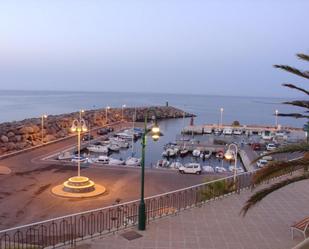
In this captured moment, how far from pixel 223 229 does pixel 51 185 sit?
15754 millimetres

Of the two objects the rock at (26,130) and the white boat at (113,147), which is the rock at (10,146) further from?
the white boat at (113,147)

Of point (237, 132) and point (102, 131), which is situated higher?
point (102, 131)

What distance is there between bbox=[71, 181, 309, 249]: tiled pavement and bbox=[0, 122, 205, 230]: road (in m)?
8.81

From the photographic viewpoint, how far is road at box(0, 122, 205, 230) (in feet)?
61.4

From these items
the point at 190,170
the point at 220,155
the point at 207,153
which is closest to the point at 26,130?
the point at 207,153

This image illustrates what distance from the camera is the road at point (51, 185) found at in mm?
18714

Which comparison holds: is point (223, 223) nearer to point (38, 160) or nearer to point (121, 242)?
point (121, 242)

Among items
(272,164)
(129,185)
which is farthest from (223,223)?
(129,185)

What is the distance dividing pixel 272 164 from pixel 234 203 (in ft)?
18.7

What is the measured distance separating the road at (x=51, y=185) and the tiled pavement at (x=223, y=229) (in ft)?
28.9

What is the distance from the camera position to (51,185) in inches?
936

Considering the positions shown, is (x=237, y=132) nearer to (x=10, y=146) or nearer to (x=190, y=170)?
(x=190, y=170)

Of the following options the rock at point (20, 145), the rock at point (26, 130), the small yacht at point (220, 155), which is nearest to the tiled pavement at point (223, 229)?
the rock at point (20, 145)

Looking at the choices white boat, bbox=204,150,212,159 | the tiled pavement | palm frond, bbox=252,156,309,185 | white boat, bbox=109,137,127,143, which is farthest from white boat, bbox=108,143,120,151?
palm frond, bbox=252,156,309,185
